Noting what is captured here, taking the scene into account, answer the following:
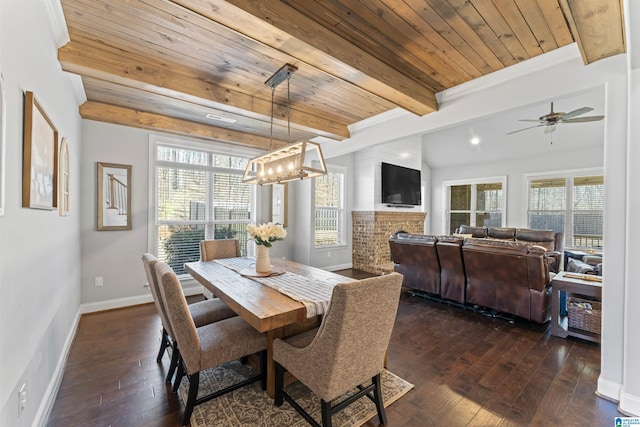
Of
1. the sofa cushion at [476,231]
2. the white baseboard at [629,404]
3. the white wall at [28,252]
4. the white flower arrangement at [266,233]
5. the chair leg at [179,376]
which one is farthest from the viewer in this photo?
the sofa cushion at [476,231]

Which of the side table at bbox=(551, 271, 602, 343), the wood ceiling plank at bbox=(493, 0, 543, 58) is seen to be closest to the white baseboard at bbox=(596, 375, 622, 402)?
the side table at bbox=(551, 271, 602, 343)

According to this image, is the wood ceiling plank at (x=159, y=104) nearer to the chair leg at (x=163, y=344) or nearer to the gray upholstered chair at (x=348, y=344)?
the chair leg at (x=163, y=344)

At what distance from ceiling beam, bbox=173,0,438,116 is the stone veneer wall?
355 cm

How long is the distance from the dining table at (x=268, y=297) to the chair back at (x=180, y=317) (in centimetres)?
31

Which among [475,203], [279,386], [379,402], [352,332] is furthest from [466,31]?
[475,203]

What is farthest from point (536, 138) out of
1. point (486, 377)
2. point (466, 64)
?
point (486, 377)

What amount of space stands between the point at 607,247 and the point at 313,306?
2.12 metres

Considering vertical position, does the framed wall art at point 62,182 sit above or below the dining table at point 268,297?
above

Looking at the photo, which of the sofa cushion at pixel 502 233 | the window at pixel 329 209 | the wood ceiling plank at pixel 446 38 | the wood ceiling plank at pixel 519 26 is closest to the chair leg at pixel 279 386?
the wood ceiling plank at pixel 446 38

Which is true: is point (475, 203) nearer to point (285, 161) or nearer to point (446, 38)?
point (446, 38)

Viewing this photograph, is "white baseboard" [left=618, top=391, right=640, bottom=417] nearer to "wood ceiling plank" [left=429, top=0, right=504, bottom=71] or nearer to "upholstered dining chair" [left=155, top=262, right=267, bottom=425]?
"upholstered dining chair" [left=155, top=262, right=267, bottom=425]

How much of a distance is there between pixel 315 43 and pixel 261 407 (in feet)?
8.11

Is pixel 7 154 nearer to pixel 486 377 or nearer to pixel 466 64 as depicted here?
pixel 466 64

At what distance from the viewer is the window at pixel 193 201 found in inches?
165
